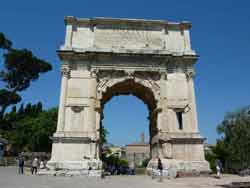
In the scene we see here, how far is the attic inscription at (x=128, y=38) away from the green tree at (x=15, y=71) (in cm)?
2051

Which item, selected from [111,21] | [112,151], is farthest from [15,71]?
[112,151]

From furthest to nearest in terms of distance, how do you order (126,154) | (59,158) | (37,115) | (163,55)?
1. (126,154)
2. (37,115)
3. (163,55)
4. (59,158)

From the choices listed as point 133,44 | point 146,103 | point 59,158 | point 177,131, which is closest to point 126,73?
point 133,44

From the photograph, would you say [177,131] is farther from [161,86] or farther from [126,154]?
[126,154]

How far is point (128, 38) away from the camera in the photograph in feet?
54.4

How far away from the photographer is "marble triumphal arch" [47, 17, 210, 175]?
45.3 feet

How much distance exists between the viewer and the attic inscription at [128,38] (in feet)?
53.6

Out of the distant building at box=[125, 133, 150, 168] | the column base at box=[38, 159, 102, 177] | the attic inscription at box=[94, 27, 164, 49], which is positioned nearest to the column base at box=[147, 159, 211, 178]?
the column base at box=[38, 159, 102, 177]

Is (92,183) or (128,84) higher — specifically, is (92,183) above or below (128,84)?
below

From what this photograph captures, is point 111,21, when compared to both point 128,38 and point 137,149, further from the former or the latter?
point 137,149

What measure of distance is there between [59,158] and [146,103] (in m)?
7.46

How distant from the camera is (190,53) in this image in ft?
52.9

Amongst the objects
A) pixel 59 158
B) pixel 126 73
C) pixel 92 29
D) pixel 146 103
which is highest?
pixel 92 29

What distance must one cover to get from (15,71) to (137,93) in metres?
22.3
